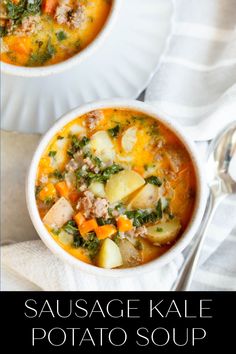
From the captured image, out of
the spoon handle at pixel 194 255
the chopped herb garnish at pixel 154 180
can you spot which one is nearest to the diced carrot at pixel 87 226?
the chopped herb garnish at pixel 154 180

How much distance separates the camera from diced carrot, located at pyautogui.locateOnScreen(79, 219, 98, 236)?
1.74 meters

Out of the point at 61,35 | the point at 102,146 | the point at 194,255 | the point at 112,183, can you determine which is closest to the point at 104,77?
the point at 61,35

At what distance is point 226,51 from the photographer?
2.02m

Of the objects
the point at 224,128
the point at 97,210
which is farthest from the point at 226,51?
the point at 97,210

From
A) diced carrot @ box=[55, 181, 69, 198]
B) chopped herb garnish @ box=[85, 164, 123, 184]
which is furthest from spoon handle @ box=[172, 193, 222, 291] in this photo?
diced carrot @ box=[55, 181, 69, 198]

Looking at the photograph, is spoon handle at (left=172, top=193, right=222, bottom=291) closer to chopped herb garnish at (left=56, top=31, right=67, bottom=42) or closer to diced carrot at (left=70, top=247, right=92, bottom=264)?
diced carrot at (left=70, top=247, right=92, bottom=264)

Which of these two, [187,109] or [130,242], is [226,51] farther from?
[130,242]

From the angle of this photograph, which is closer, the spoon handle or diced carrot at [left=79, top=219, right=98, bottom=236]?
diced carrot at [left=79, top=219, right=98, bottom=236]

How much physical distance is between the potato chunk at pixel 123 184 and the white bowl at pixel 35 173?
0.61 ft

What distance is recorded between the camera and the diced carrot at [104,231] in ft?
5.71

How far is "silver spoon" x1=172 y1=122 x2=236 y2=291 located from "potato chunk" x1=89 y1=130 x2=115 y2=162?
0.43 m

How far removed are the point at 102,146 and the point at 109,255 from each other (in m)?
0.35

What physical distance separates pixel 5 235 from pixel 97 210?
628mm

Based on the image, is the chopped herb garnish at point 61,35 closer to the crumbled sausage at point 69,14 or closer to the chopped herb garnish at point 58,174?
the crumbled sausage at point 69,14
